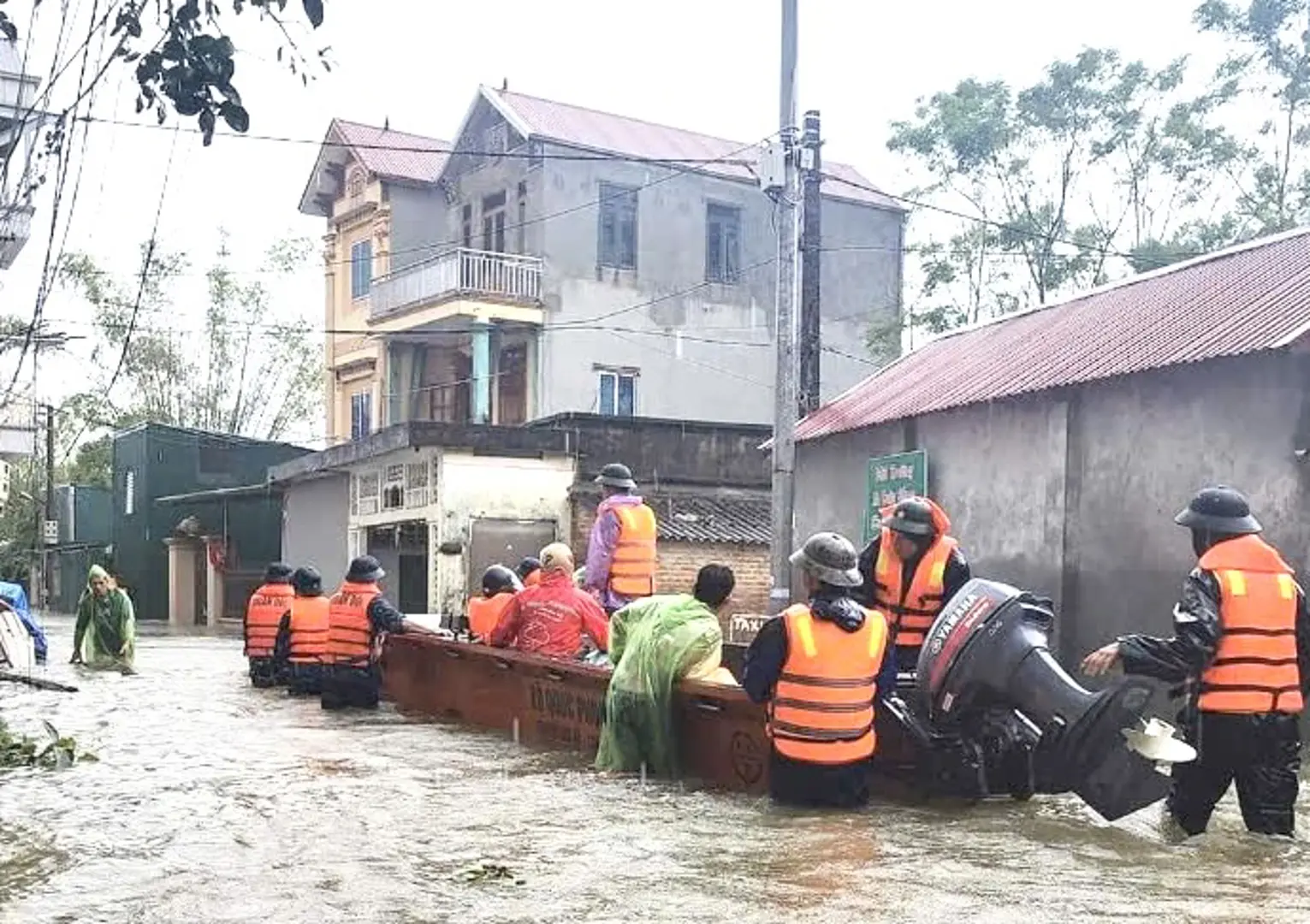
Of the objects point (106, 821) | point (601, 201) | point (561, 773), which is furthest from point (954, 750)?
point (601, 201)

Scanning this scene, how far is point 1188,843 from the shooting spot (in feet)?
22.4

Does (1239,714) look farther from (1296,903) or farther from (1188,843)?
(1296,903)

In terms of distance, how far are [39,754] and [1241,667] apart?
741 centimetres

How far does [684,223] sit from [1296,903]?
85.3 feet

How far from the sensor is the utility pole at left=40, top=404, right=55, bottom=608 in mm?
43419

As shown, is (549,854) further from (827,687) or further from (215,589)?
(215,589)

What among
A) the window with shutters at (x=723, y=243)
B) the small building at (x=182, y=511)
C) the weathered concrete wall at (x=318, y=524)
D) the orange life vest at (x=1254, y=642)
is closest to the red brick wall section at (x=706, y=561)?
the weathered concrete wall at (x=318, y=524)

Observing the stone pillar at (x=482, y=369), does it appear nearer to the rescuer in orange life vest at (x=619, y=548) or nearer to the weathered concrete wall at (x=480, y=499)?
the weathered concrete wall at (x=480, y=499)

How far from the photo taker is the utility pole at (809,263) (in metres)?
15.3

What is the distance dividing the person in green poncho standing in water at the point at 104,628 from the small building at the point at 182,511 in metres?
17.3

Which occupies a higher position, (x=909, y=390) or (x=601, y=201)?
(x=601, y=201)

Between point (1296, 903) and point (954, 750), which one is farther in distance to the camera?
point (954, 750)

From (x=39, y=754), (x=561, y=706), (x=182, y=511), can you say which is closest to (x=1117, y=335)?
(x=561, y=706)

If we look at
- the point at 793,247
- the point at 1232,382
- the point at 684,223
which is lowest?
the point at 1232,382
